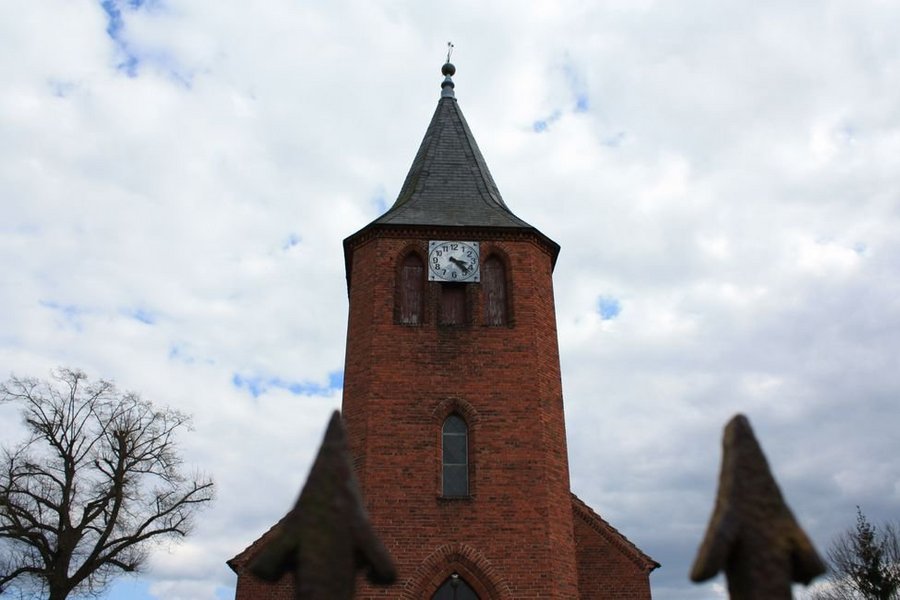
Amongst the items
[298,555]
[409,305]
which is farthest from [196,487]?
[298,555]

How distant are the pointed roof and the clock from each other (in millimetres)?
513

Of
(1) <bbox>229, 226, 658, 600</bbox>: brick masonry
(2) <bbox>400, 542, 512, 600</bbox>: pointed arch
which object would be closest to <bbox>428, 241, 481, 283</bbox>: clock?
(1) <bbox>229, 226, 658, 600</bbox>: brick masonry

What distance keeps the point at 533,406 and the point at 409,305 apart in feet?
11.1

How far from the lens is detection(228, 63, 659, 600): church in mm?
13734

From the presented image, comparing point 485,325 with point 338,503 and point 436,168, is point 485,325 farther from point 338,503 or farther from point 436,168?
point 338,503

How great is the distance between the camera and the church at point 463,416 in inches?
541

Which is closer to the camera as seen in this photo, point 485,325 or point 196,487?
point 485,325

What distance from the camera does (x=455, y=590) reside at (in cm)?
1362

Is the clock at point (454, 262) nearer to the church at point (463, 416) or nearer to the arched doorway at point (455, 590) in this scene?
the church at point (463, 416)

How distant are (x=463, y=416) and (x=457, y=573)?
294 centimetres

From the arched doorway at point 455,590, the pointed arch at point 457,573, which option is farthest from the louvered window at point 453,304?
the arched doorway at point 455,590

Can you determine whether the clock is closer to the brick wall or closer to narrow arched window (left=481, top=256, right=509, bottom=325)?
the brick wall

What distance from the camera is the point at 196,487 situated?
981 inches

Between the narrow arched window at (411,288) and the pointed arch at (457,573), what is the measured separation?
469cm
